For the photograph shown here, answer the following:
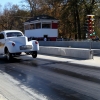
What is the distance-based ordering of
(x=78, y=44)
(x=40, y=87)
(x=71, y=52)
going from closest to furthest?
(x=40, y=87)
(x=71, y=52)
(x=78, y=44)

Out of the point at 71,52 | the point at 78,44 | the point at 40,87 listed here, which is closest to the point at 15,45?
the point at 71,52

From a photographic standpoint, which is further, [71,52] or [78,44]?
[78,44]

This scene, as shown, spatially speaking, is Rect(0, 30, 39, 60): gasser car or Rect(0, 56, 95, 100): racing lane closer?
Rect(0, 56, 95, 100): racing lane

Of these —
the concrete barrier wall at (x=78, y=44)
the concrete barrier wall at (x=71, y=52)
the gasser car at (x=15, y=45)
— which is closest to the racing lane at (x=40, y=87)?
the gasser car at (x=15, y=45)

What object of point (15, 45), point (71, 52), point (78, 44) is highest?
point (15, 45)

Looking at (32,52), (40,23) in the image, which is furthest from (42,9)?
(32,52)

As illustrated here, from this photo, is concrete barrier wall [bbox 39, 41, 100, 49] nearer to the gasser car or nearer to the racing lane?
the gasser car

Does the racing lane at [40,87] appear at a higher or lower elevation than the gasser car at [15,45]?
lower

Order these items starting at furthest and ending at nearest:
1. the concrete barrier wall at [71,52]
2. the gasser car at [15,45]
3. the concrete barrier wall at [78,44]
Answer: the concrete barrier wall at [78,44], the concrete barrier wall at [71,52], the gasser car at [15,45]

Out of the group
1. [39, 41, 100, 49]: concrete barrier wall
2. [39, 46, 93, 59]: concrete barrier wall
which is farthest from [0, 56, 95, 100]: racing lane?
[39, 41, 100, 49]: concrete barrier wall

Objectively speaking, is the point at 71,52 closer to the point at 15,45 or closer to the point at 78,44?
the point at 15,45

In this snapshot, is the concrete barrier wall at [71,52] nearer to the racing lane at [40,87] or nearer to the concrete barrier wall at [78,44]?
the racing lane at [40,87]

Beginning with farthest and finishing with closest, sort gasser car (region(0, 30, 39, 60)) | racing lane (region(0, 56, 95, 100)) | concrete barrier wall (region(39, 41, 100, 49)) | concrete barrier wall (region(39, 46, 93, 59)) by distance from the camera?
concrete barrier wall (region(39, 41, 100, 49)), concrete barrier wall (region(39, 46, 93, 59)), gasser car (region(0, 30, 39, 60)), racing lane (region(0, 56, 95, 100))

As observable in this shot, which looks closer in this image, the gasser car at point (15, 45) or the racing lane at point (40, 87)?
the racing lane at point (40, 87)
